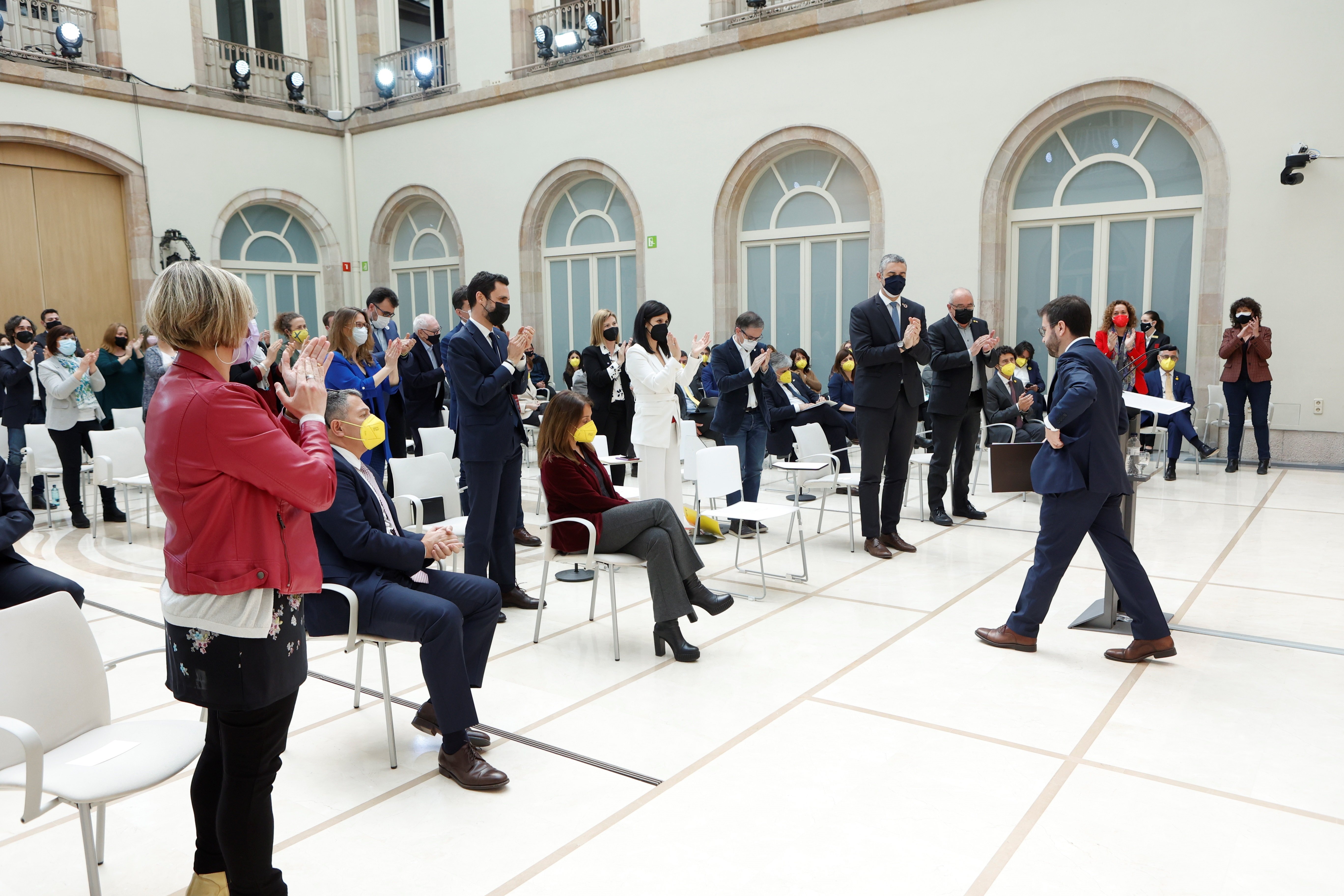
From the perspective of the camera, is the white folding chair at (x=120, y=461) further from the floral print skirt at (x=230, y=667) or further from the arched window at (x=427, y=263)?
the arched window at (x=427, y=263)

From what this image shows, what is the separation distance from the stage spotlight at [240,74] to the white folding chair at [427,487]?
11739mm

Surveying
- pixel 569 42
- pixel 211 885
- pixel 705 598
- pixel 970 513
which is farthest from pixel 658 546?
pixel 569 42

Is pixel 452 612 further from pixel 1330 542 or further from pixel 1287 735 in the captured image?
pixel 1330 542

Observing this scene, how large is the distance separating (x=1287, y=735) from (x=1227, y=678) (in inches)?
22.2

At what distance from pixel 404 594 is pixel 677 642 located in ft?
4.82

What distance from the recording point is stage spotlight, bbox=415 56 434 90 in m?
14.9

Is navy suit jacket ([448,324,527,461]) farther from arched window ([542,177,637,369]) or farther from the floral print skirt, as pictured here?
arched window ([542,177,637,369])

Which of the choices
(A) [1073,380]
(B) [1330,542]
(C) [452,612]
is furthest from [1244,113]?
(C) [452,612]

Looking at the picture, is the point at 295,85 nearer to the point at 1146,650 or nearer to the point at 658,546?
the point at 658,546

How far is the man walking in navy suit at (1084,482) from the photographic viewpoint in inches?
160

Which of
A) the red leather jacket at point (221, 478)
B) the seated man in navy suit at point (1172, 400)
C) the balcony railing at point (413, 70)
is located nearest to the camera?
the red leather jacket at point (221, 478)

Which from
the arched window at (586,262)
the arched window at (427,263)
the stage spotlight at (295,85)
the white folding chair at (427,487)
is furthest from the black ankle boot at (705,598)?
the stage spotlight at (295,85)

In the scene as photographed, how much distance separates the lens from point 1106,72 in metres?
9.51

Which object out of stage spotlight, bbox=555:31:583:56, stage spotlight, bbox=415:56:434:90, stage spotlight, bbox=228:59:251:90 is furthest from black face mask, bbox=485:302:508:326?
stage spotlight, bbox=228:59:251:90
